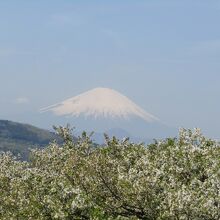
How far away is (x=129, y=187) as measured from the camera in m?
26.8

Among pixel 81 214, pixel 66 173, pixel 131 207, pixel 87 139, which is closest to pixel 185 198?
pixel 131 207

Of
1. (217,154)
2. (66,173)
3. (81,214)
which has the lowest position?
(81,214)

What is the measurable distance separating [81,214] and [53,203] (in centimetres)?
223

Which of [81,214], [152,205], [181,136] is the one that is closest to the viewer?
[152,205]

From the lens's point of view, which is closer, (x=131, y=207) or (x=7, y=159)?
(x=131, y=207)

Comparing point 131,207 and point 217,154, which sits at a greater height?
point 217,154

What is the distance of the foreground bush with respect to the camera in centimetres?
2430

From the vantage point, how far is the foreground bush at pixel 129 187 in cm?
2430

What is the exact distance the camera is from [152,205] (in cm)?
2777

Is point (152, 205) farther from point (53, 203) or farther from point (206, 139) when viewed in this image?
point (206, 139)

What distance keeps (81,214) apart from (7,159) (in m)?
26.7

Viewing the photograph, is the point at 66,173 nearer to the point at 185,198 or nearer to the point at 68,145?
the point at 185,198

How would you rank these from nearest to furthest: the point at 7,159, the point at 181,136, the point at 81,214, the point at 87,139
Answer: the point at 81,214
the point at 181,136
the point at 87,139
the point at 7,159

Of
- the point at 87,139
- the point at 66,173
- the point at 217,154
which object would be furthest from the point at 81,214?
the point at 87,139
